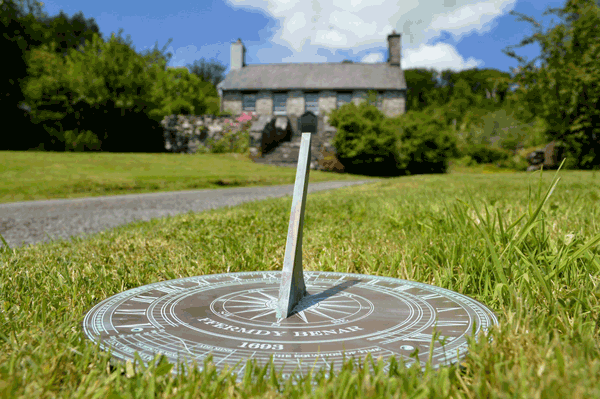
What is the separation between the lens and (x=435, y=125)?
21281 mm

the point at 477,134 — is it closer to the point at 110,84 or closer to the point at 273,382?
the point at 110,84

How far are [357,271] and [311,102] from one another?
101ft

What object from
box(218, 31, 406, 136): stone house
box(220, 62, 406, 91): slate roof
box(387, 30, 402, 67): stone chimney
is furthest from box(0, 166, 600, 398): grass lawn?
box(387, 30, 402, 67): stone chimney

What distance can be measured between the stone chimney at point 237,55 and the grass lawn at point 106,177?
20.8 meters

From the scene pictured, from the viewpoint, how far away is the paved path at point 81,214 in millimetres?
4742

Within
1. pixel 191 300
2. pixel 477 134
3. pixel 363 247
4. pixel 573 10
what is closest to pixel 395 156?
pixel 573 10

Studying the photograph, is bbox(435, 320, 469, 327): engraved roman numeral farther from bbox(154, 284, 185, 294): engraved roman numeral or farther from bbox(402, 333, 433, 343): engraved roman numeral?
bbox(154, 284, 185, 294): engraved roman numeral

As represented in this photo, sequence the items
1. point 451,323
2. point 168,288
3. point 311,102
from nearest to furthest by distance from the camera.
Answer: point 451,323 < point 168,288 < point 311,102

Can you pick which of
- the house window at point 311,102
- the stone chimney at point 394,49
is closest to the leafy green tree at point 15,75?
the house window at point 311,102

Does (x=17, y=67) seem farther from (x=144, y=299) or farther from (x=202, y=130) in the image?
(x=144, y=299)

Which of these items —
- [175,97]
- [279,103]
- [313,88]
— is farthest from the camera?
[279,103]

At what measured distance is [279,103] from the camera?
3284cm

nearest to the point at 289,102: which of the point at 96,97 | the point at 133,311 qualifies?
the point at 96,97

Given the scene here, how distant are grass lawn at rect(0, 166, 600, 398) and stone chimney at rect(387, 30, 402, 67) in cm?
3183
